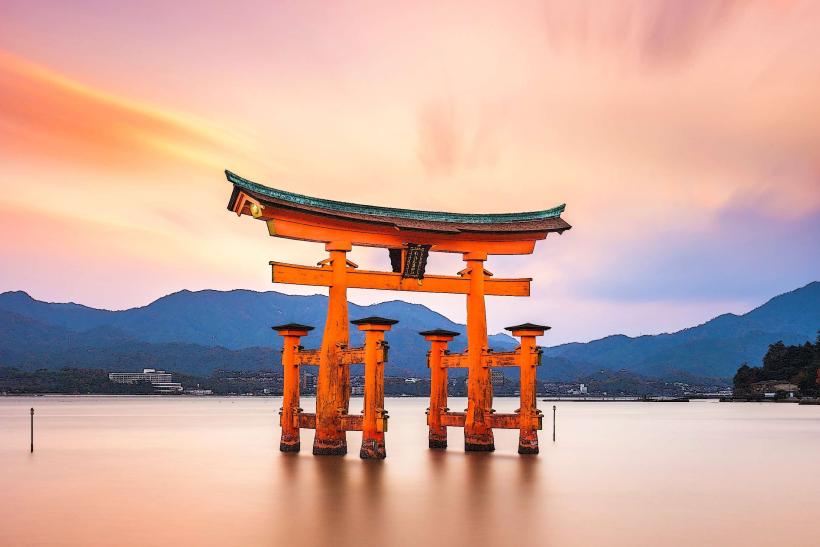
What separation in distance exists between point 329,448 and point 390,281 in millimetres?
5324

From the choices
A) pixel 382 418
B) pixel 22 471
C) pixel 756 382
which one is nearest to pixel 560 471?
pixel 382 418

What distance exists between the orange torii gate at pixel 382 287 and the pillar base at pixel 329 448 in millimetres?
31

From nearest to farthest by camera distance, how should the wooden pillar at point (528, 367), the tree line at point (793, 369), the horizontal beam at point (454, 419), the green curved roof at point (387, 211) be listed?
the green curved roof at point (387, 211) → the wooden pillar at point (528, 367) → the horizontal beam at point (454, 419) → the tree line at point (793, 369)

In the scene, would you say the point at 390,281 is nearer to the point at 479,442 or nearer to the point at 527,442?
the point at 479,442

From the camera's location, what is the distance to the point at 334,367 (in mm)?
25109

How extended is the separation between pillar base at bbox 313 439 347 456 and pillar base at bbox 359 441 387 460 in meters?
1.17

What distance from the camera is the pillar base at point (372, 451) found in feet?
81.8

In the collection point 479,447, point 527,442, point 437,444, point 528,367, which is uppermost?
point 528,367

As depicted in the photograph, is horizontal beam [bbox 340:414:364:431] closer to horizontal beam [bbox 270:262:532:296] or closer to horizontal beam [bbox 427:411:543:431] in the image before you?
horizontal beam [bbox 270:262:532:296]

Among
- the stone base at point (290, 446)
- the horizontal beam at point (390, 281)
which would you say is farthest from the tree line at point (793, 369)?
the stone base at point (290, 446)

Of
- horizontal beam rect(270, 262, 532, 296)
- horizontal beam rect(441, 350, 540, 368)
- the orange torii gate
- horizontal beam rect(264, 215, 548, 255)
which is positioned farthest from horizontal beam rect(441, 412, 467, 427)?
horizontal beam rect(264, 215, 548, 255)

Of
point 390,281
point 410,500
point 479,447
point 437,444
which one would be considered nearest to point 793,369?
point 437,444

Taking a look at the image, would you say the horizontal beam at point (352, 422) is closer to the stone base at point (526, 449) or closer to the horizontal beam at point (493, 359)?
the horizontal beam at point (493, 359)

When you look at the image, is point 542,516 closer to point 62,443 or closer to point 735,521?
point 735,521
